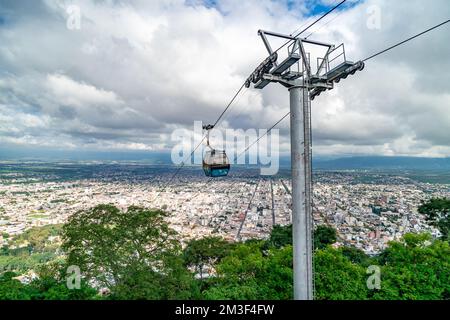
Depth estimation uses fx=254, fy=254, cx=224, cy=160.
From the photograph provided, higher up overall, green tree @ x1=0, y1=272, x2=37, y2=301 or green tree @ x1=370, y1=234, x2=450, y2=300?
green tree @ x1=0, y1=272, x2=37, y2=301

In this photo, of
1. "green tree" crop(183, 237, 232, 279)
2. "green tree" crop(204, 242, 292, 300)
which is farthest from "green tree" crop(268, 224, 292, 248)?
"green tree" crop(204, 242, 292, 300)

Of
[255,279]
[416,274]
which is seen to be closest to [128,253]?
[255,279]

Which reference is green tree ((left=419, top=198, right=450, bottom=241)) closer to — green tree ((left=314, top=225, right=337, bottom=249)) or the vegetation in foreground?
green tree ((left=314, top=225, right=337, bottom=249))

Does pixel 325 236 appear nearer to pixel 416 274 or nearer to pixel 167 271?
pixel 416 274

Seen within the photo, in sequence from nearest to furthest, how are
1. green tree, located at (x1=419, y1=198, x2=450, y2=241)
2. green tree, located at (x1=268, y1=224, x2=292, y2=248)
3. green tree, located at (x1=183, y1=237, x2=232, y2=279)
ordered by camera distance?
1. green tree, located at (x1=183, y1=237, x2=232, y2=279)
2. green tree, located at (x1=419, y1=198, x2=450, y2=241)
3. green tree, located at (x1=268, y1=224, x2=292, y2=248)

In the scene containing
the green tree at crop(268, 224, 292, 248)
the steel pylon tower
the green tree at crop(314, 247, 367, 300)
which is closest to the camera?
the steel pylon tower

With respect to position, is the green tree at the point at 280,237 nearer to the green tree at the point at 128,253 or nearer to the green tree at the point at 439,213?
the green tree at the point at 439,213
